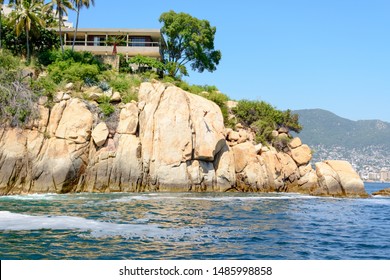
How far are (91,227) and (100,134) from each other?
21.4 metres

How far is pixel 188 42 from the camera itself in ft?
194

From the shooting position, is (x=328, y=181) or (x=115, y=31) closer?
(x=328, y=181)

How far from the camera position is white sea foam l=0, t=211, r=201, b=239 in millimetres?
16531

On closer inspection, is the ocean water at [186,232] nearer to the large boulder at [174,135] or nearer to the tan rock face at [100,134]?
the tan rock face at [100,134]

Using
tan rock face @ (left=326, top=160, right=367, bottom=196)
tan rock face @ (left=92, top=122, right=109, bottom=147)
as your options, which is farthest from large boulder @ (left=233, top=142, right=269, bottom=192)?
tan rock face @ (left=92, top=122, right=109, bottom=147)

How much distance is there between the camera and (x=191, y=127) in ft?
137

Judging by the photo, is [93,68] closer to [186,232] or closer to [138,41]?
[138,41]

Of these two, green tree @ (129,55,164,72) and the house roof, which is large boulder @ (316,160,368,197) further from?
the house roof

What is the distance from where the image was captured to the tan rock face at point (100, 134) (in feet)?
126

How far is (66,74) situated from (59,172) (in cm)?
1124

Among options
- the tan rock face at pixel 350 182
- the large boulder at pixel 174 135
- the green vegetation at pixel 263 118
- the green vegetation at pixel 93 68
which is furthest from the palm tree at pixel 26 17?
the tan rock face at pixel 350 182

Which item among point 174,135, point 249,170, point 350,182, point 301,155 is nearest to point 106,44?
point 174,135
